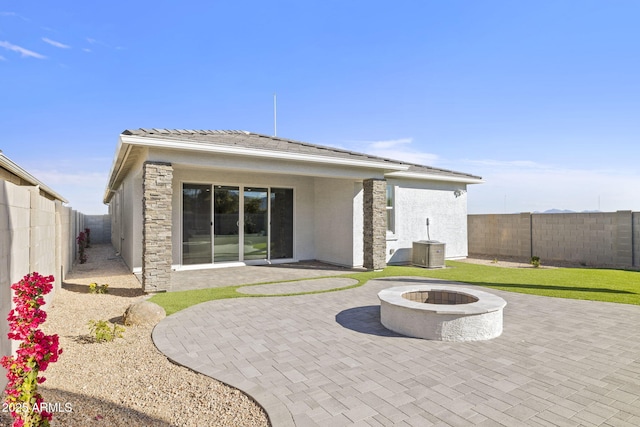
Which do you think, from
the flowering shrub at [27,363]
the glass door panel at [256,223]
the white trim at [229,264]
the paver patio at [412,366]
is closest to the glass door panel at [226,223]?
the white trim at [229,264]

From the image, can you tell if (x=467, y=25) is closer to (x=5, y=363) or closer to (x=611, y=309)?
(x=611, y=309)

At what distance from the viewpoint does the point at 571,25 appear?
865cm

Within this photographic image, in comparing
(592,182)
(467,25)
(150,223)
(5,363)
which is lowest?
(5,363)

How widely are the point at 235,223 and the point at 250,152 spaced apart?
4227 millimetres

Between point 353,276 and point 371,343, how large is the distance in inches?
224

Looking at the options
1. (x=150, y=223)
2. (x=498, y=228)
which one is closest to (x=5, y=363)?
(x=150, y=223)

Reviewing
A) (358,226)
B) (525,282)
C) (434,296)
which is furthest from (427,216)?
(434,296)

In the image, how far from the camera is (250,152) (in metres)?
8.97

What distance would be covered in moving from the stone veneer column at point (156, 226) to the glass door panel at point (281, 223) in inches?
214

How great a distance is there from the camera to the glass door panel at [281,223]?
523 inches

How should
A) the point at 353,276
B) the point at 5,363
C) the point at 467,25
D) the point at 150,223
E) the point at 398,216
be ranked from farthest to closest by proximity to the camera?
the point at 398,216, the point at 353,276, the point at 467,25, the point at 150,223, the point at 5,363

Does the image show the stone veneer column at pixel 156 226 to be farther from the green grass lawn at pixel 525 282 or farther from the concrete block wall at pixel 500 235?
the concrete block wall at pixel 500 235

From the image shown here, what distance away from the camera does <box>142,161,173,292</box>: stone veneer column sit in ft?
26.0

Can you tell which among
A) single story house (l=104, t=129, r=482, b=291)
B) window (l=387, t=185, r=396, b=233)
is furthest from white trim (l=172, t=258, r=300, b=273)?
window (l=387, t=185, r=396, b=233)
